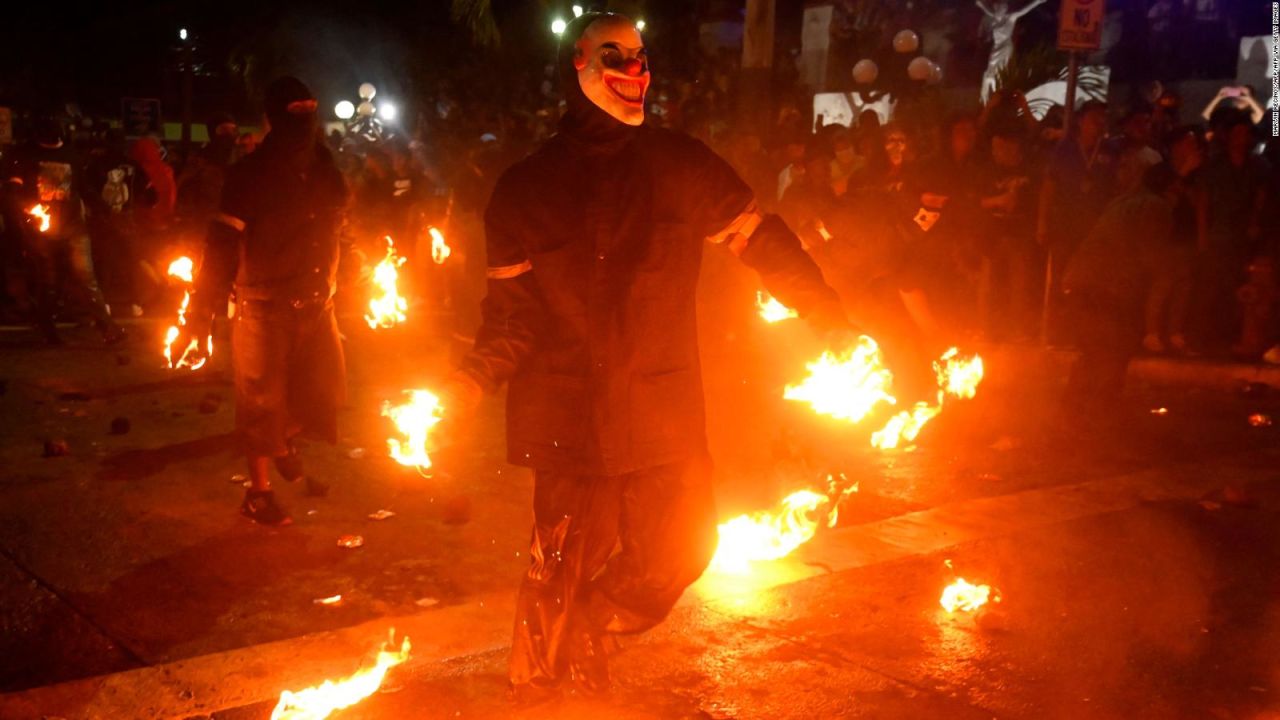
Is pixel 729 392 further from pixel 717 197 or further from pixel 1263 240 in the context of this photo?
pixel 717 197

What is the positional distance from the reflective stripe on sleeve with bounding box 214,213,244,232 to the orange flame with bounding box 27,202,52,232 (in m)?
7.07

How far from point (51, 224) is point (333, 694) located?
9494 millimetres

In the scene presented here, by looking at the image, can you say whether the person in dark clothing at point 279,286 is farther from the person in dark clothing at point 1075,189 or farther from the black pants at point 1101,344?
the person in dark clothing at point 1075,189

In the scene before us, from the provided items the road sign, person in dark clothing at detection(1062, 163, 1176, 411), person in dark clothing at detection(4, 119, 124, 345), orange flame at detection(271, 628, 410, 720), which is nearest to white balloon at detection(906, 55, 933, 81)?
the road sign

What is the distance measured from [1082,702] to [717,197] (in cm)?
226

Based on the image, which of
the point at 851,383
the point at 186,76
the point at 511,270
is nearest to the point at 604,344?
the point at 511,270

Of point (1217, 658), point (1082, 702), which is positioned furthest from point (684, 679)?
point (1217, 658)

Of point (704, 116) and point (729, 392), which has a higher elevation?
point (704, 116)

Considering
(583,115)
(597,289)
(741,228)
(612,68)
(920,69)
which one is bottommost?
(597,289)

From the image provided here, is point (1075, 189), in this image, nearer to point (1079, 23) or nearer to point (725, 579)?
point (1079, 23)

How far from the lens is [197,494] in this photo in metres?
7.39

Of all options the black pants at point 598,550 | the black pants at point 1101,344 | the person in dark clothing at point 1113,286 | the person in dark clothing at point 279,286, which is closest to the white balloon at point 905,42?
the person in dark clothing at point 1113,286

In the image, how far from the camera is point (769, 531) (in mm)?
5914

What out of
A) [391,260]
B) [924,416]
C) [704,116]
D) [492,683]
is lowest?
[492,683]
